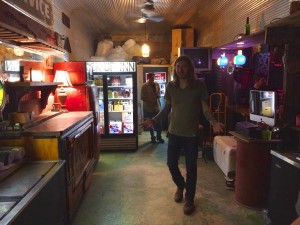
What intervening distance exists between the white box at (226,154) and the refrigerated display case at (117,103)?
2.05 meters

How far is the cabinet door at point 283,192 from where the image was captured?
2326mm

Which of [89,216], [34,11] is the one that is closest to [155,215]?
[89,216]

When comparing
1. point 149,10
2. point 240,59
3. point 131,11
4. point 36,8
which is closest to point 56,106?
point 36,8

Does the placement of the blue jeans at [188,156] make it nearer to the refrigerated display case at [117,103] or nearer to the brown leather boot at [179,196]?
the brown leather boot at [179,196]

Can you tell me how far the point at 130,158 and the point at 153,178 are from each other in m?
1.19

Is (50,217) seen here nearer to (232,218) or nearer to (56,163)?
(56,163)

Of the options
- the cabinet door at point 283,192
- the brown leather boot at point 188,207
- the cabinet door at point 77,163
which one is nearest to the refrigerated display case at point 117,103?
the cabinet door at point 77,163

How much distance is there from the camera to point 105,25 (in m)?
7.51

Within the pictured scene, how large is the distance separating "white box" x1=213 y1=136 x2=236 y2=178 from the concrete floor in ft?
0.83

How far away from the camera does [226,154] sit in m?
4.05

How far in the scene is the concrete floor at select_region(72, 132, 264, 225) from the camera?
3080mm

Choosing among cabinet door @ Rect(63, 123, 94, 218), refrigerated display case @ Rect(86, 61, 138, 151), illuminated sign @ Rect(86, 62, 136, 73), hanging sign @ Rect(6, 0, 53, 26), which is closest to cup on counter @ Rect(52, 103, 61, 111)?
cabinet door @ Rect(63, 123, 94, 218)

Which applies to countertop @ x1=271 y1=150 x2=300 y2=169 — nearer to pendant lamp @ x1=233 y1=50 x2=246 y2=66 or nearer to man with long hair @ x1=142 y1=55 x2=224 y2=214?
man with long hair @ x1=142 y1=55 x2=224 y2=214

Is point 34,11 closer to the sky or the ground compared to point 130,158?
closer to the sky
